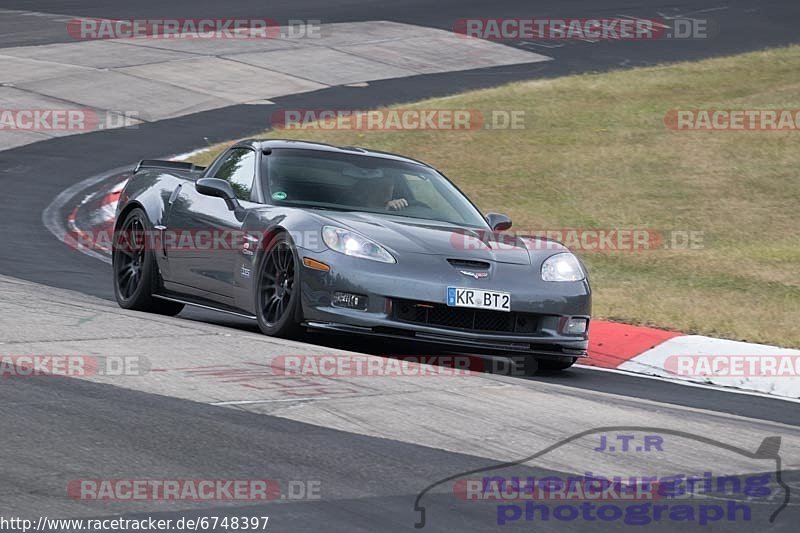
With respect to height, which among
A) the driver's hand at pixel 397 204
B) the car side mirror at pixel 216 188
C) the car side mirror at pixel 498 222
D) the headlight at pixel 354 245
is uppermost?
the car side mirror at pixel 216 188

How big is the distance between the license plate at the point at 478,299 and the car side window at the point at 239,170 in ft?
6.26

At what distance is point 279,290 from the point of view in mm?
9016

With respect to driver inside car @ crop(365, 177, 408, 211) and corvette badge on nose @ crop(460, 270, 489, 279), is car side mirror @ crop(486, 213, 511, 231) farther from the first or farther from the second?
corvette badge on nose @ crop(460, 270, 489, 279)

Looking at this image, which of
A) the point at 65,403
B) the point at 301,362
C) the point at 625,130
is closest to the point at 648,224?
the point at 625,130

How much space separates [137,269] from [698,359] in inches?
162

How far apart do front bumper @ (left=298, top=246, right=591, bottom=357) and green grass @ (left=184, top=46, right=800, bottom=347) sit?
218 cm

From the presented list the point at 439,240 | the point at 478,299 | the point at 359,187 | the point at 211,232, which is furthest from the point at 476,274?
the point at 211,232

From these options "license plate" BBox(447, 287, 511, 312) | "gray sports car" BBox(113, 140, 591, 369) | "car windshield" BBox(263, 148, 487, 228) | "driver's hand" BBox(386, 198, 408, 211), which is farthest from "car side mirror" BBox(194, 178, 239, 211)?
"license plate" BBox(447, 287, 511, 312)

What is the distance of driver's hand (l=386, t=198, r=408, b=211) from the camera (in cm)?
978

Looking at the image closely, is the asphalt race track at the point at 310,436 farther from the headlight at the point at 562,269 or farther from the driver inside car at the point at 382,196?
the driver inside car at the point at 382,196

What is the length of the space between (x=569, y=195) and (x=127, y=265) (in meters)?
7.65

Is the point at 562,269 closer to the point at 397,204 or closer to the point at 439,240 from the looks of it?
the point at 439,240

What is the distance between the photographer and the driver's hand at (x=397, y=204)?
32.1 ft

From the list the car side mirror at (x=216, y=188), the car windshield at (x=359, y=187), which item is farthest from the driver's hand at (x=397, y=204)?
the car side mirror at (x=216, y=188)
